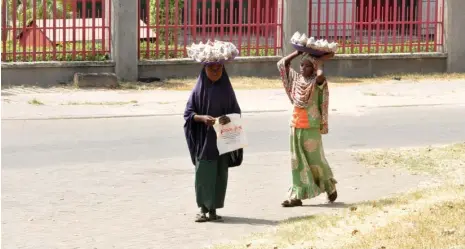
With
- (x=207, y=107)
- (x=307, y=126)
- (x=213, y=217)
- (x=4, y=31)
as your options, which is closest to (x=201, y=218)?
(x=213, y=217)

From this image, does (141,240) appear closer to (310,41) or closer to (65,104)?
(310,41)

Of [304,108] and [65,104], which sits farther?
[65,104]

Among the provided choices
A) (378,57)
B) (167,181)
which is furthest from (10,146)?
(378,57)

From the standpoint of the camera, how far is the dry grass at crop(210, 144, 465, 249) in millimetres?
8375

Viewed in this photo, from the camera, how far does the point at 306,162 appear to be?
1045cm

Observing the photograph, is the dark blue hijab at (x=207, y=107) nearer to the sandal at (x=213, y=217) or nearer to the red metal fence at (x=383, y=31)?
the sandal at (x=213, y=217)

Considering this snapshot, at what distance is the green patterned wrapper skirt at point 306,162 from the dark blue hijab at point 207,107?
0.88 meters

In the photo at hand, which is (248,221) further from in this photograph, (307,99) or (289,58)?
(289,58)

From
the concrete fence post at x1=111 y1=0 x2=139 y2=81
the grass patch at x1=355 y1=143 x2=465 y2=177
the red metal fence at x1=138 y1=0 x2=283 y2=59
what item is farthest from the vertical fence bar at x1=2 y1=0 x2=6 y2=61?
the grass patch at x1=355 y1=143 x2=465 y2=177

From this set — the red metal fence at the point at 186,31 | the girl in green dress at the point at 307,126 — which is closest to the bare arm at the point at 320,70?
the girl in green dress at the point at 307,126

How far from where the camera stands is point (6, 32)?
67.8 ft

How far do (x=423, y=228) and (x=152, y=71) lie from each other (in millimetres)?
13475

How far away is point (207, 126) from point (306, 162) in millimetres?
1130

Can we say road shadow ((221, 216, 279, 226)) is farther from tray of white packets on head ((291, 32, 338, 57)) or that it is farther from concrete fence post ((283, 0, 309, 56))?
concrete fence post ((283, 0, 309, 56))
